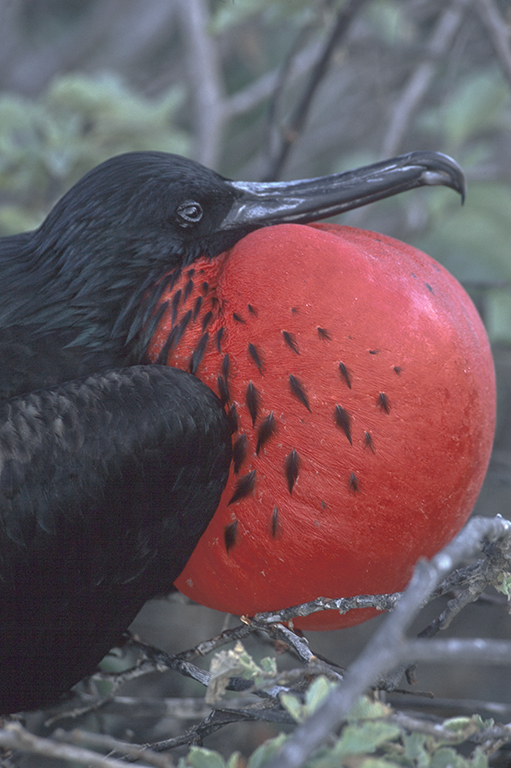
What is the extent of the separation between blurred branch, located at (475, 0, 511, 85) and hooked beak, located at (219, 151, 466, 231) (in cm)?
58

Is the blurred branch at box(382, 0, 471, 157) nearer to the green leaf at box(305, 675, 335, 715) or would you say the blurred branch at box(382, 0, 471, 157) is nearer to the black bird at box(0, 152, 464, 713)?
the black bird at box(0, 152, 464, 713)

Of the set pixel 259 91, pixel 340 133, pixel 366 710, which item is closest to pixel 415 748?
pixel 366 710

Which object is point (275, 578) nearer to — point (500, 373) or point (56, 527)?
point (56, 527)

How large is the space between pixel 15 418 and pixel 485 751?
24.2 inches

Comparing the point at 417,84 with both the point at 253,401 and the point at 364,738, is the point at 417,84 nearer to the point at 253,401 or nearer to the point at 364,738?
the point at 253,401

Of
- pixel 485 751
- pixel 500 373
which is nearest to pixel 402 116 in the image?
pixel 500 373

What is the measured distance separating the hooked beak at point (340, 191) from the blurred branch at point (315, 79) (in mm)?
574

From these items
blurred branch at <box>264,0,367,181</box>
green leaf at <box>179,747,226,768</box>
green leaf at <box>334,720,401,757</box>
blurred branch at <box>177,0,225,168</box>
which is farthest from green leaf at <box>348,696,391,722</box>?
blurred branch at <box>177,0,225,168</box>

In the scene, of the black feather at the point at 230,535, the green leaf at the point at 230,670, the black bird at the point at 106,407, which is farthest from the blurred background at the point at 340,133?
the green leaf at the point at 230,670

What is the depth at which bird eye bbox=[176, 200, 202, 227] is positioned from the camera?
1.18m

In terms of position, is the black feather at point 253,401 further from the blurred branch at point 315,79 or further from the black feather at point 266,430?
the blurred branch at point 315,79

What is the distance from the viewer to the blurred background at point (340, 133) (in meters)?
1.82

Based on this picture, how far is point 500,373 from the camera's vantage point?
258cm

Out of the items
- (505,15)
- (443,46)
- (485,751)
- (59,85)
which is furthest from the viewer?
(443,46)
